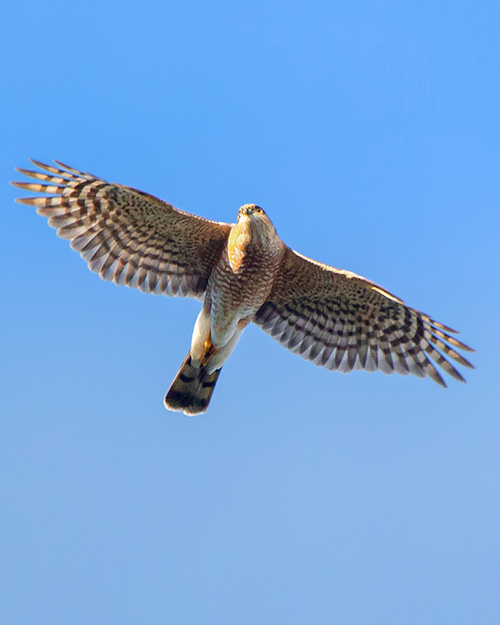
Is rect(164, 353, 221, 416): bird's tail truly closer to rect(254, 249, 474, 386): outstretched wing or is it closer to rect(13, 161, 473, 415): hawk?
rect(13, 161, 473, 415): hawk

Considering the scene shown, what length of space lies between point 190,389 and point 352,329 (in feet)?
6.54

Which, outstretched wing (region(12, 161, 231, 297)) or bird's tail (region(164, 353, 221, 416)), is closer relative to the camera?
outstretched wing (region(12, 161, 231, 297))

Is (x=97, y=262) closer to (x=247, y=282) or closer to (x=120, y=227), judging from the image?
(x=120, y=227)

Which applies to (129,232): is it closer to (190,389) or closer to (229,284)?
(229,284)

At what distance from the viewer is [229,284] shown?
9805 millimetres

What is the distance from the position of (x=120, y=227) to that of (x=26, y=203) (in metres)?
1.00

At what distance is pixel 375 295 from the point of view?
418 inches

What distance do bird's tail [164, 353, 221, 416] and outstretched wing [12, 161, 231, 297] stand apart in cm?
84

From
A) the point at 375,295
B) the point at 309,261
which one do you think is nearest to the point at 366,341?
the point at 375,295

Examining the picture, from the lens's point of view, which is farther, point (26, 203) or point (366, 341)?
point (366, 341)

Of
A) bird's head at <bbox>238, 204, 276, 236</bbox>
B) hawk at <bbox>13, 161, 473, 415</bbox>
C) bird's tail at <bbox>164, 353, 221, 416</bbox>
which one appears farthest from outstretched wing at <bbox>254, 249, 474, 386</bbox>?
bird's head at <bbox>238, 204, 276, 236</bbox>

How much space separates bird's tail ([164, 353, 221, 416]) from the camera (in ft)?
34.6

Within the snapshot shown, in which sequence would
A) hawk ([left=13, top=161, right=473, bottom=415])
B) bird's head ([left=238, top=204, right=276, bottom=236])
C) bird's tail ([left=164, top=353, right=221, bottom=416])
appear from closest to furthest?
bird's head ([left=238, top=204, right=276, bottom=236]) → hawk ([left=13, top=161, right=473, bottom=415]) → bird's tail ([left=164, top=353, right=221, bottom=416])

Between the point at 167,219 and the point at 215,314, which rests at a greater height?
the point at 167,219
